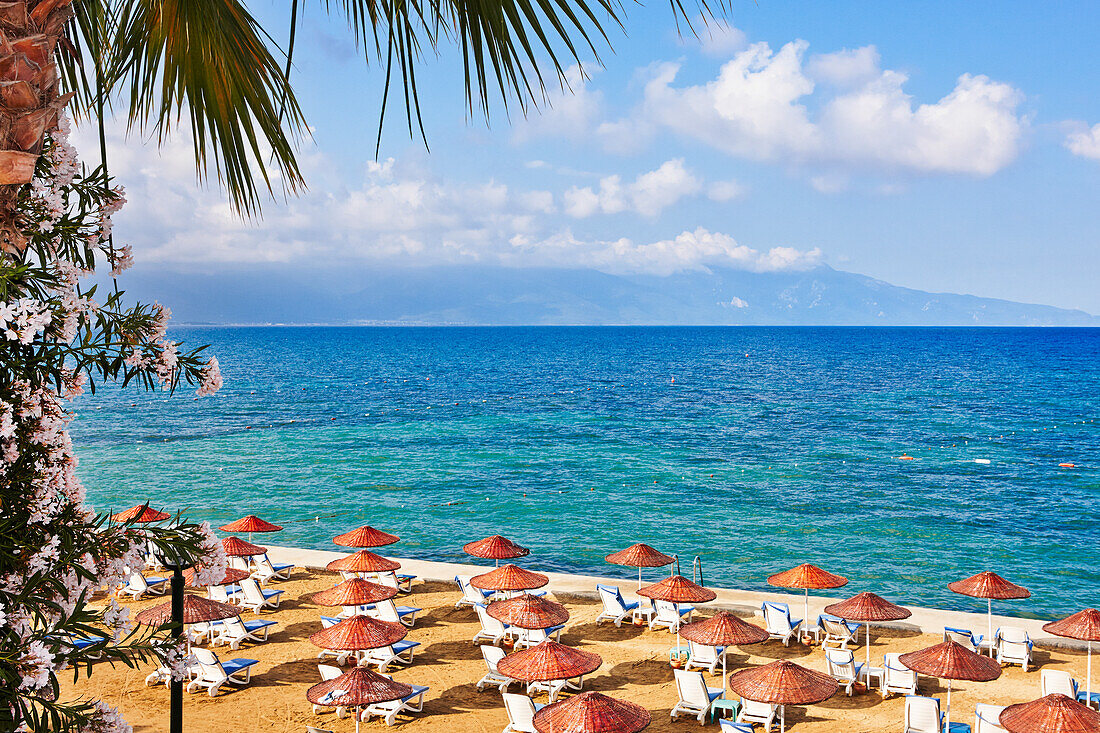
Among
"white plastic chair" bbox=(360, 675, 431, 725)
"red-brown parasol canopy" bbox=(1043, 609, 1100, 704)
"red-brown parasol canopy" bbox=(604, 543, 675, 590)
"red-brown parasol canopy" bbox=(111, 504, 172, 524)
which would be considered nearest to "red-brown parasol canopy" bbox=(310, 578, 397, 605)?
"white plastic chair" bbox=(360, 675, 431, 725)

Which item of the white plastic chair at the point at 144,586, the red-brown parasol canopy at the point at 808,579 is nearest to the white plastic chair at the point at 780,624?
the red-brown parasol canopy at the point at 808,579

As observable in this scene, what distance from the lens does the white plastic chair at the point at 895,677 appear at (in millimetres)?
12445

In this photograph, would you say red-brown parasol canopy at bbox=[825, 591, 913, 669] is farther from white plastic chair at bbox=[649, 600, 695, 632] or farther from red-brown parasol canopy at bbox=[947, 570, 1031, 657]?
white plastic chair at bbox=[649, 600, 695, 632]

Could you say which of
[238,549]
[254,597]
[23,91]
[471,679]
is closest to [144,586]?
[238,549]

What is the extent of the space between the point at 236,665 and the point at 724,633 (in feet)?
24.0

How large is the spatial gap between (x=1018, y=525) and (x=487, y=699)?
2663 cm

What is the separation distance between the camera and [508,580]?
15484mm

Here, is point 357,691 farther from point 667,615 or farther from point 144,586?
point 144,586

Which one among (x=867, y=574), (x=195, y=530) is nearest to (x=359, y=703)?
(x=195, y=530)

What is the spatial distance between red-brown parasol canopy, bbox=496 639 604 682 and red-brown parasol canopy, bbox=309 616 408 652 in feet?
6.32

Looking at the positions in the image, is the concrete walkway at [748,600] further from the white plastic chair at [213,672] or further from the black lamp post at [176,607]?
the black lamp post at [176,607]

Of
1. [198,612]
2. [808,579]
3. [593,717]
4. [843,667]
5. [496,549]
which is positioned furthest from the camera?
[496,549]

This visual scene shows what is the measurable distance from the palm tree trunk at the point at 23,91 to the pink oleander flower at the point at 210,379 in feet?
2.31

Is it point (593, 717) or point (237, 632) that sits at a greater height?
point (593, 717)
